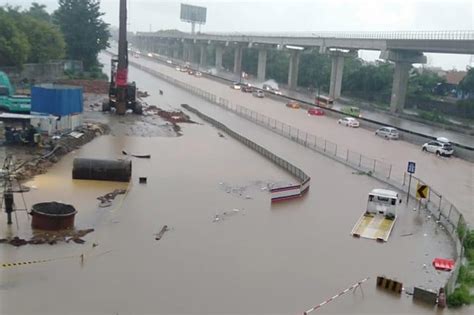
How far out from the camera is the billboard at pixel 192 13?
18375 centimetres

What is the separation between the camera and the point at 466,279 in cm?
1656

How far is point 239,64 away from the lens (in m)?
128

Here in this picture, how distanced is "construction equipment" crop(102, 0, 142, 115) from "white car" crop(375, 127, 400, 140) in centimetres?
2233

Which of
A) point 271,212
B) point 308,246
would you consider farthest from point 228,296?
point 271,212

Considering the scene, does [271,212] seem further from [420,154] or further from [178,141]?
[420,154]

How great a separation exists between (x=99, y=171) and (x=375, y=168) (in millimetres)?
17645

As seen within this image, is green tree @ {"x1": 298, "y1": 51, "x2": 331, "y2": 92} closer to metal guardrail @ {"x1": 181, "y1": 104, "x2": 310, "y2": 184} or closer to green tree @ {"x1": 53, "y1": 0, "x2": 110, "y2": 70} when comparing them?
green tree @ {"x1": 53, "y1": 0, "x2": 110, "y2": 70}

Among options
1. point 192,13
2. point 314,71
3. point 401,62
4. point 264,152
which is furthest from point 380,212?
point 192,13

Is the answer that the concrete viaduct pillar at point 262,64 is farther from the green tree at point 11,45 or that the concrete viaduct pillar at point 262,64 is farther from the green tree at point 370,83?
the green tree at point 11,45

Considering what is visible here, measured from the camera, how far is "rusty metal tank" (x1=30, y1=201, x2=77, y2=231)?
18.7 metres

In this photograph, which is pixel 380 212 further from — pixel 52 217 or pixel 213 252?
pixel 52 217

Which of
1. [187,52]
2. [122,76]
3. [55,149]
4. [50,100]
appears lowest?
[55,149]

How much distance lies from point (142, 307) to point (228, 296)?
236 cm

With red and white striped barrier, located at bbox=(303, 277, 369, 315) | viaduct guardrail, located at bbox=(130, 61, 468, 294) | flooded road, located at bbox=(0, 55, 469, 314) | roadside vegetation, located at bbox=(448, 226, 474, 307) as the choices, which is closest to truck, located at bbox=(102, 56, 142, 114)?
viaduct guardrail, located at bbox=(130, 61, 468, 294)
